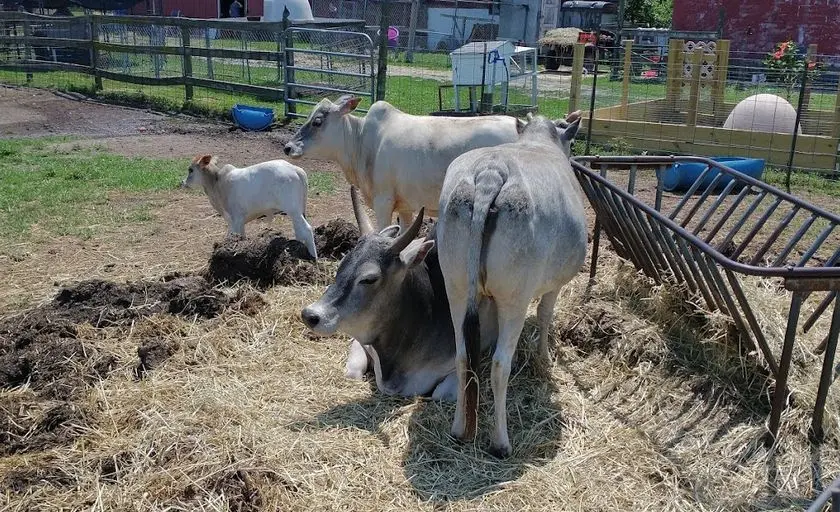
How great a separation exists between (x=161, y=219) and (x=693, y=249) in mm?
6185

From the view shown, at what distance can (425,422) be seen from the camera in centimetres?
457

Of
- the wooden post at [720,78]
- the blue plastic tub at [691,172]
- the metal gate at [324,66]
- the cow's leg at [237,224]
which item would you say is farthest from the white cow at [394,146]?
the wooden post at [720,78]

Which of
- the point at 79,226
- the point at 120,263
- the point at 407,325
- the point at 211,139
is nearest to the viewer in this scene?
the point at 407,325

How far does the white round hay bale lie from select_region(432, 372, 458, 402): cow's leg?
30.5 feet

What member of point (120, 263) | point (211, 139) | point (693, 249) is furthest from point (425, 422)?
point (211, 139)

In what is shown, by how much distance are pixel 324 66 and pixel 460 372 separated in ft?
48.7

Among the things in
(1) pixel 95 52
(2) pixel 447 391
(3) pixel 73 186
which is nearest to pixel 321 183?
(3) pixel 73 186

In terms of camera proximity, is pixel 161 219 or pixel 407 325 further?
pixel 161 219

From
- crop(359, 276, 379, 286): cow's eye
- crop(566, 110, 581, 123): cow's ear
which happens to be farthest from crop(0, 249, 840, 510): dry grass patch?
crop(566, 110, 581, 123): cow's ear

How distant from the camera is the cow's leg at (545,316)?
16.5 ft

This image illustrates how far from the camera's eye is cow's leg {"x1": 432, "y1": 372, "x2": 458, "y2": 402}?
480cm

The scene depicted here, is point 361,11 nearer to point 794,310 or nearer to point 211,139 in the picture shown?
point 211,139

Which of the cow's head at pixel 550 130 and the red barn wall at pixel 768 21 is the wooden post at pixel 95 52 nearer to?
the cow's head at pixel 550 130

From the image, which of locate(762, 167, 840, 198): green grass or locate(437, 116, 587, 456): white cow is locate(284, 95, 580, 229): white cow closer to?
locate(437, 116, 587, 456): white cow
